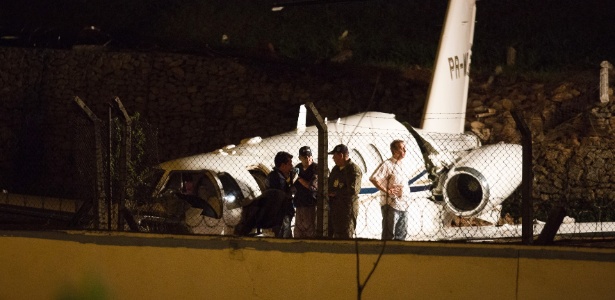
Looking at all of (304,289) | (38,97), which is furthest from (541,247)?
(38,97)

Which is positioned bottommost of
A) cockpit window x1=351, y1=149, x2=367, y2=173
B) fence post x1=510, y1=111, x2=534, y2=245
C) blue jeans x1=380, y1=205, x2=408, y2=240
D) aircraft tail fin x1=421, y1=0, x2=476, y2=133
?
blue jeans x1=380, y1=205, x2=408, y2=240

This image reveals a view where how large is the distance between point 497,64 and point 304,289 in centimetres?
1667

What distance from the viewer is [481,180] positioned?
13539 mm

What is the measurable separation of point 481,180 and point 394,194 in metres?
3.21

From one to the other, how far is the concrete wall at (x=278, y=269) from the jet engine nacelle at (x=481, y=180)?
6.12m

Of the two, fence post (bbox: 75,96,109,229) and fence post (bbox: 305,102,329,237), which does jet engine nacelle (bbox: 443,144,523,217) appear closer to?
fence post (bbox: 305,102,329,237)

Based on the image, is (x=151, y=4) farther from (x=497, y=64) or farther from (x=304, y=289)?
(x=304, y=289)

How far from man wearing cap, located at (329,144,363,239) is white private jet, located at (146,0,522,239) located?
4.32ft

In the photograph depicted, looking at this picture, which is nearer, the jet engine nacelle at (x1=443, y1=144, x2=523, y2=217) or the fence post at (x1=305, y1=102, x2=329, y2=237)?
the fence post at (x1=305, y1=102, x2=329, y2=237)

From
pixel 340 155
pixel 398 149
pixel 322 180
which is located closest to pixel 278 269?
pixel 322 180

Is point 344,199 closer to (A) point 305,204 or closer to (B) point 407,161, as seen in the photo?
(A) point 305,204

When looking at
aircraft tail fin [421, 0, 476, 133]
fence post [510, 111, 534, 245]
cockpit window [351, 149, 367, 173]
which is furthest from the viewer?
aircraft tail fin [421, 0, 476, 133]

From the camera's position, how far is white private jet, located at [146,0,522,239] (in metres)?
11.5

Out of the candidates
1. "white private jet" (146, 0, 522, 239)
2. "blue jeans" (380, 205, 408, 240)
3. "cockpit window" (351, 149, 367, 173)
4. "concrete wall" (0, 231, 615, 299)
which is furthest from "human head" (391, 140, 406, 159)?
"concrete wall" (0, 231, 615, 299)
